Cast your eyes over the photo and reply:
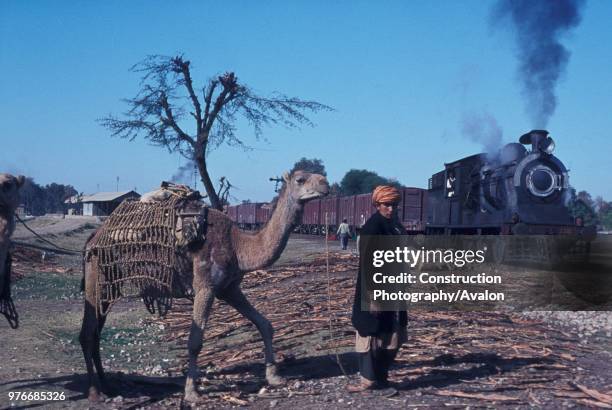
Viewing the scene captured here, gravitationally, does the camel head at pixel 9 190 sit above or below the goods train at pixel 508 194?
below

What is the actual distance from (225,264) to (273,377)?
155 centimetres

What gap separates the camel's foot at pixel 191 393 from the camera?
7512 millimetres

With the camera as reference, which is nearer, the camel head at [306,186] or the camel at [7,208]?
the camel at [7,208]

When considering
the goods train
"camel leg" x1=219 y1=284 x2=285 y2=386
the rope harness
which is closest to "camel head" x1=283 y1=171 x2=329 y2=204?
the rope harness

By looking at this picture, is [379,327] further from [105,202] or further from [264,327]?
[105,202]

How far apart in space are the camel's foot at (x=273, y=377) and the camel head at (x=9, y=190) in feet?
11.5

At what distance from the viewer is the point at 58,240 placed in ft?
135

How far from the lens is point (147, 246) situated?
7.99 meters

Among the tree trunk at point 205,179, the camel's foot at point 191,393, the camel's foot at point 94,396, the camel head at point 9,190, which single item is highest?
the tree trunk at point 205,179

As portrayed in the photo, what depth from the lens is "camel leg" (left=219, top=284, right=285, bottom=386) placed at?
8086mm

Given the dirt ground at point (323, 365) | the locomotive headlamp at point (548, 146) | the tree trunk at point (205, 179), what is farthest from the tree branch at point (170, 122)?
Answer: the locomotive headlamp at point (548, 146)

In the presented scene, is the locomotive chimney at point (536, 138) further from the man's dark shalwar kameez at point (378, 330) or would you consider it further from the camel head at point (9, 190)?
the camel head at point (9, 190)

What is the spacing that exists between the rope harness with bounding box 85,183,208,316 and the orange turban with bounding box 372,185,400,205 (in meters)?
2.12

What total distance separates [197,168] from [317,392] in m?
13.2
